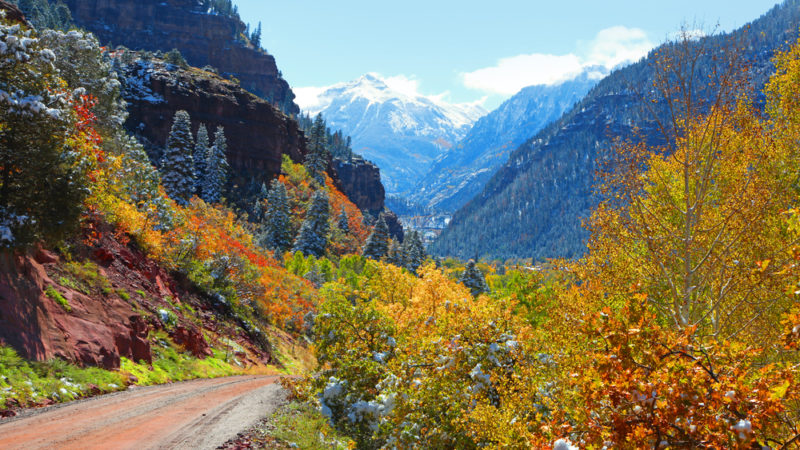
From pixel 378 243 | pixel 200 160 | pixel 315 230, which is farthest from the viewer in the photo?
pixel 200 160

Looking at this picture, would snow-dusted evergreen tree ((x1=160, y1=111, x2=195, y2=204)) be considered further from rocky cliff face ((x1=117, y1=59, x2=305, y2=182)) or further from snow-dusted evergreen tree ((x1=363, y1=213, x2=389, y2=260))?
snow-dusted evergreen tree ((x1=363, y1=213, x2=389, y2=260))

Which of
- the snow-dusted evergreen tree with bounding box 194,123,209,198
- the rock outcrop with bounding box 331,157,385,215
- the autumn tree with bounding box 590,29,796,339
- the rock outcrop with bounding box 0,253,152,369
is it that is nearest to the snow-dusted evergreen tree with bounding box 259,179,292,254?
the snow-dusted evergreen tree with bounding box 194,123,209,198

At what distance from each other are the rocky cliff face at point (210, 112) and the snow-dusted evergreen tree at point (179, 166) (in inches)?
998

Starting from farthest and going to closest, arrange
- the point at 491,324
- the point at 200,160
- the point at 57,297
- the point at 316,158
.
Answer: the point at 316,158 → the point at 200,160 → the point at 57,297 → the point at 491,324

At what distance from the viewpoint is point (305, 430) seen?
14.2 meters

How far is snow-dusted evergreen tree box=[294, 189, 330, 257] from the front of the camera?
77750 millimetres

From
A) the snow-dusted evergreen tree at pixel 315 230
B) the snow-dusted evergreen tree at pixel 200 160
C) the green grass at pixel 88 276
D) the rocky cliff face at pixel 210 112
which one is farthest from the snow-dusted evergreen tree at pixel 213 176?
the green grass at pixel 88 276

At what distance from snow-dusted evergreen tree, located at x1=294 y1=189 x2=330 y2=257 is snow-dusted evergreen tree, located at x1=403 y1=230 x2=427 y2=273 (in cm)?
1419

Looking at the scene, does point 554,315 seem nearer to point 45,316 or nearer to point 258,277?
point 45,316

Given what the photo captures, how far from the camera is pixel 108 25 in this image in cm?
18212

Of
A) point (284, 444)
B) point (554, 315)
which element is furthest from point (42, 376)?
point (554, 315)

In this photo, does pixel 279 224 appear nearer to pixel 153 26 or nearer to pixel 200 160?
pixel 200 160

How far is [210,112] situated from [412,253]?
5611cm

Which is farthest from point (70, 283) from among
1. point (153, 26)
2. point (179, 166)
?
point (153, 26)
